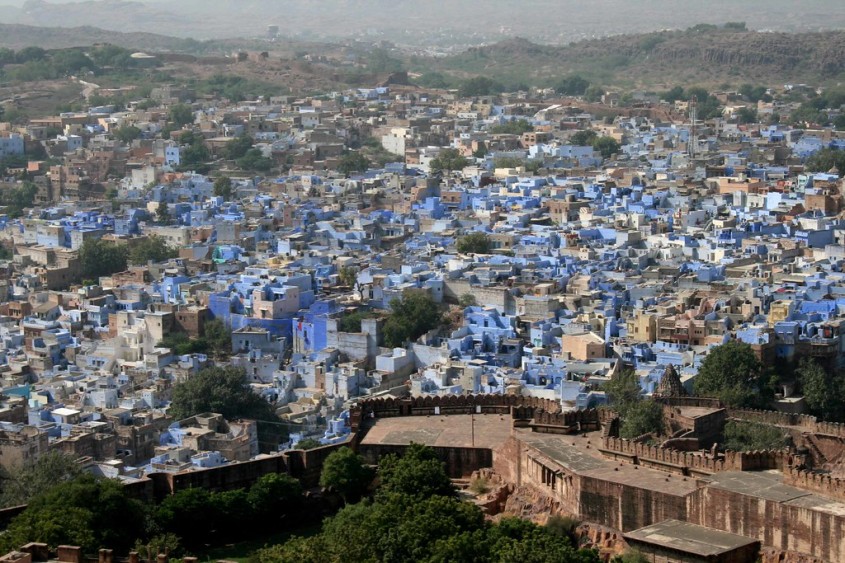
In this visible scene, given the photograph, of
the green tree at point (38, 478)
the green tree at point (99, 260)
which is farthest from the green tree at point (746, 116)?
the green tree at point (38, 478)

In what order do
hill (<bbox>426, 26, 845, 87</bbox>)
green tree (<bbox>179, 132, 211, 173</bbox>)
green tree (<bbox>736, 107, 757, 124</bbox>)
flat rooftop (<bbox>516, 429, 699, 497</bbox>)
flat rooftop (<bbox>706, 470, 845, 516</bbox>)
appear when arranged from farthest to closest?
hill (<bbox>426, 26, 845, 87</bbox>) → green tree (<bbox>736, 107, 757, 124</bbox>) → green tree (<bbox>179, 132, 211, 173</bbox>) → flat rooftop (<bbox>516, 429, 699, 497</bbox>) → flat rooftop (<bbox>706, 470, 845, 516</bbox>)

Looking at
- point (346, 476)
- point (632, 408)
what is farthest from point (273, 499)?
point (632, 408)

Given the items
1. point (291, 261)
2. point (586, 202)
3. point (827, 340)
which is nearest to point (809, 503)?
point (827, 340)

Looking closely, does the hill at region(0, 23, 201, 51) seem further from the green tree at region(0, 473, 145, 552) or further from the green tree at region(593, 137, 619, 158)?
the green tree at region(0, 473, 145, 552)

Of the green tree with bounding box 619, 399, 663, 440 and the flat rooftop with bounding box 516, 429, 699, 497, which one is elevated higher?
the flat rooftop with bounding box 516, 429, 699, 497

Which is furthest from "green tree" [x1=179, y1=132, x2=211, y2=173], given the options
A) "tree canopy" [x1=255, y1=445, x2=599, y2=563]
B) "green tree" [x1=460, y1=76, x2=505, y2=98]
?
"tree canopy" [x1=255, y1=445, x2=599, y2=563]

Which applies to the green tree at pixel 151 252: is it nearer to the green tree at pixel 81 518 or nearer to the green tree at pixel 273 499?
the green tree at pixel 273 499

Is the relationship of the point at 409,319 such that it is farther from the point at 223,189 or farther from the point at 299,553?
the point at 223,189
